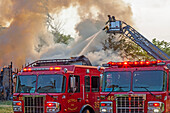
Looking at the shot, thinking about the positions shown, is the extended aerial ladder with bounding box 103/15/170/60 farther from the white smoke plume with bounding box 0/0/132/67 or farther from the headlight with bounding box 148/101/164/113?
the headlight with bounding box 148/101/164/113

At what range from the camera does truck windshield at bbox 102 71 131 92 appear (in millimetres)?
12509

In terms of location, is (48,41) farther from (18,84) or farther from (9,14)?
(18,84)

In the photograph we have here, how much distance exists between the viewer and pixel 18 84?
14.5m

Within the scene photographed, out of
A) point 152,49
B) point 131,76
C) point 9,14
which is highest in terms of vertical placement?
point 9,14

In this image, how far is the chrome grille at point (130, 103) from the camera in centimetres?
1216

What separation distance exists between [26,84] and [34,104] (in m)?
0.83

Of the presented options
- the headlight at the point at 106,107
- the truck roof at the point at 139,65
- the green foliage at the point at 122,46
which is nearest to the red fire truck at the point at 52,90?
the truck roof at the point at 139,65

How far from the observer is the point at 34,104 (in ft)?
46.2

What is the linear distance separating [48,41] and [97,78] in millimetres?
26354

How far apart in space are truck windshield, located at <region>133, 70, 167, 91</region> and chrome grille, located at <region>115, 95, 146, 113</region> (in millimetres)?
306

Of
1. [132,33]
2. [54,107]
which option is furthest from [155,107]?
[132,33]

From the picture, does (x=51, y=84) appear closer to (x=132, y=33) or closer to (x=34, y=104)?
(x=34, y=104)

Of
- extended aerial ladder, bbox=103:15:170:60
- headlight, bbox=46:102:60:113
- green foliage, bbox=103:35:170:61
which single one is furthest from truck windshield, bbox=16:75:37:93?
green foliage, bbox=103:35:170:61

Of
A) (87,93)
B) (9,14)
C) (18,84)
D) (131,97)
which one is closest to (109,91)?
(131,97)
